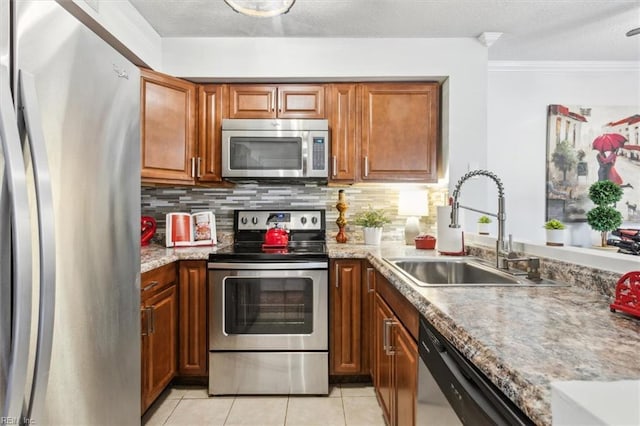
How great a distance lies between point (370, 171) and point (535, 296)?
5.40 feet

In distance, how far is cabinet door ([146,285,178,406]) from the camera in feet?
6.37

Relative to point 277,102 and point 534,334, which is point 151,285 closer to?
point 277,102

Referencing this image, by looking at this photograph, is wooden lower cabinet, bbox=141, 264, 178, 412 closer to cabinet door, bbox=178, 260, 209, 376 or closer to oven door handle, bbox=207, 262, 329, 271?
cabinet door, bbox=178, 260, 209, 376

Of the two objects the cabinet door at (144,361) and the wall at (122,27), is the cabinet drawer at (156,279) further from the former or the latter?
the wall at (122,27)

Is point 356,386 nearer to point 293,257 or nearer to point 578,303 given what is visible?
point 293,257

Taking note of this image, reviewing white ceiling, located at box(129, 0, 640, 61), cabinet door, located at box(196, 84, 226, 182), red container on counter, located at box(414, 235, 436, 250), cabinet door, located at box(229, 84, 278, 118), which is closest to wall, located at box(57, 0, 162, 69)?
white ceiling, located at box(129, 0, 640, 61)

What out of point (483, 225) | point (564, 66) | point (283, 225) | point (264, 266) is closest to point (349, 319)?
point (264, 266)

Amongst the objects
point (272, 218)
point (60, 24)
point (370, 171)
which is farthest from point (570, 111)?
point (60, 24)

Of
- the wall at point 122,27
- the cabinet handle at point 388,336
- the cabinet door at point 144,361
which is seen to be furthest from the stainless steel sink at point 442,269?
the wall at point 122,27

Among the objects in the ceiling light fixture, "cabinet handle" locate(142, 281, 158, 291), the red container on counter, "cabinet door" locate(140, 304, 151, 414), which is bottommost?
"cabinet door" locate(140, 304, 151, 414)

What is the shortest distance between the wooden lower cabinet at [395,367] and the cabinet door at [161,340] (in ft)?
3.97

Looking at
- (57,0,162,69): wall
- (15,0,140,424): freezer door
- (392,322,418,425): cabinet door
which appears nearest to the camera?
(15,0,140,424): freezer door

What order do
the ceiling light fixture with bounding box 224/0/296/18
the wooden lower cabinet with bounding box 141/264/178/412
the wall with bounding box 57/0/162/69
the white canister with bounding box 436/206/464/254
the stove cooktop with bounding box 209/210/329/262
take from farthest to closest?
the stove cooktop with bounding box 209/210/329/262, the white canister with bounding box 436/206/464/254, the wooden lower cabinet with bounding box 141/264/178/412, the wall with bounding box 57/0/162/69, the ceiling light fixture with bounding box 224/0/296/18

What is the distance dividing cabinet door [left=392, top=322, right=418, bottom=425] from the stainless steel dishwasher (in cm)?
8
